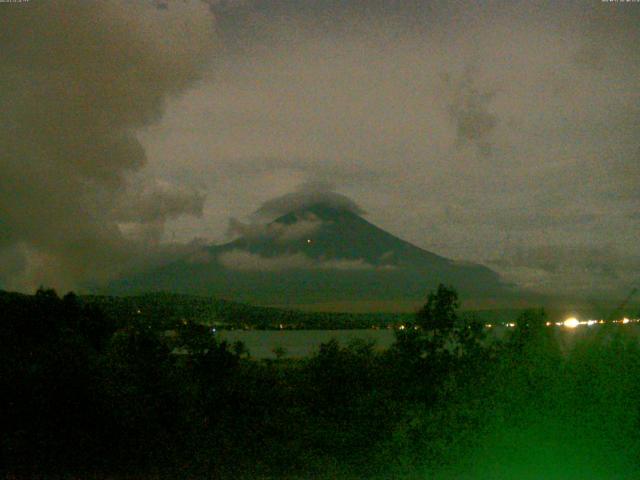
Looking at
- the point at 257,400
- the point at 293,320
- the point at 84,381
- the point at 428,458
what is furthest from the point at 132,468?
the point at 293,320

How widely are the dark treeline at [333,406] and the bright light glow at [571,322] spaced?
35cm

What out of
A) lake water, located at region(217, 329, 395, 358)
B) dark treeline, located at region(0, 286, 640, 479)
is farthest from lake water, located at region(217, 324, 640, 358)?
dark treeline, located at region(0, 286, 640, 479)

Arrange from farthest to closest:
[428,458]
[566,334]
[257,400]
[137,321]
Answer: [137,321], [257,400], [566,334], [428,458]

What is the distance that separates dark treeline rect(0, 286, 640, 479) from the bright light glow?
347mm

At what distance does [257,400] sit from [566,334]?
5.21 m

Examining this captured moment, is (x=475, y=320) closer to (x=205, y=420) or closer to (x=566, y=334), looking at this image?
A: (x=566, y=334)

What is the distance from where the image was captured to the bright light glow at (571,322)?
9.33 metres

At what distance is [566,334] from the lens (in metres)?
9.07

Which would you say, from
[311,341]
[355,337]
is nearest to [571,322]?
[355,337]

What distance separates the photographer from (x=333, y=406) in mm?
11883

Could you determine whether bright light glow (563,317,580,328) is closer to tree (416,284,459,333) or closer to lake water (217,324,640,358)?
lake water (217,324,640,358)

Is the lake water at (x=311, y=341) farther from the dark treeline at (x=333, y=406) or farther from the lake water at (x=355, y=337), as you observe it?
the dark treeline at (x=333, y=406)

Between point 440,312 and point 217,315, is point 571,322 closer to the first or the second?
point 440,312

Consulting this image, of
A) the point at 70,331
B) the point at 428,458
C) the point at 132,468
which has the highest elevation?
the point at 70,331
